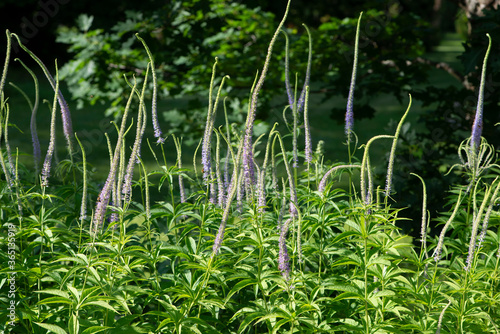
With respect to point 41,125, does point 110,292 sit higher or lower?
higher

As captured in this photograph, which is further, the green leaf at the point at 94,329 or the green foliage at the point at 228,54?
the green foliage at the point at 228,54

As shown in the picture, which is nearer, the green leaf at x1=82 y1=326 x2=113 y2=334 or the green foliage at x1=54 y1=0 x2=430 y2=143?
the green leaf at x1=82 y1=326 x2=113 y2=334

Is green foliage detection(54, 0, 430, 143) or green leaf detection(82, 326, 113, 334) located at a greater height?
green foliage detection(54, 0, 430, 143)

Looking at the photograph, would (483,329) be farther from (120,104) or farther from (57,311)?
(120,104)

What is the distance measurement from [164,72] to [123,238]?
147 inches

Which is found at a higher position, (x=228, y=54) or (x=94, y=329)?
(x=228, y=54)

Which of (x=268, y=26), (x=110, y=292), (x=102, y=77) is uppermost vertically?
(x=268, y=26)

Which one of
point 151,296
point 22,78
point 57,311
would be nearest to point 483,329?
point 151,296

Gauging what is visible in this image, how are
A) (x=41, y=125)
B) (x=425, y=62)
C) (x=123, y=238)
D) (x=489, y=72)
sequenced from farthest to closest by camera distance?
1. (x=41, y=125)
2. (x=425, y=62)
3. (x=489, y=72)
4. (x=123, y=238)

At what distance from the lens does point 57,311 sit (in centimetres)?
195

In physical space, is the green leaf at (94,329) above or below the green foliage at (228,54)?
below

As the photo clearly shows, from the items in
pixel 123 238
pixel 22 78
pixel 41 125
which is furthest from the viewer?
pixel 22 78

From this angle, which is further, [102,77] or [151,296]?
[102,77]

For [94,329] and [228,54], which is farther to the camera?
[228,54]
